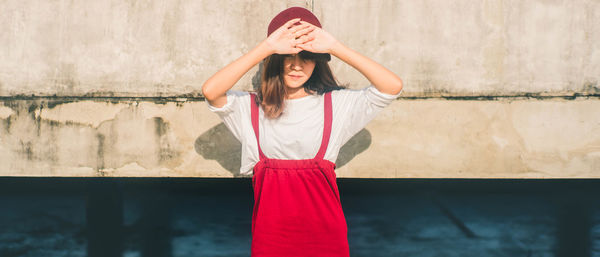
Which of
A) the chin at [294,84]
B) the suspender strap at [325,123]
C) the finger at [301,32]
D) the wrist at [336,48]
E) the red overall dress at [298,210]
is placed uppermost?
the finger at [301,32]

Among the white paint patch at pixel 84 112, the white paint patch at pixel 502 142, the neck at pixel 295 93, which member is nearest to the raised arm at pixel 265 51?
the neck at pixel 295 93

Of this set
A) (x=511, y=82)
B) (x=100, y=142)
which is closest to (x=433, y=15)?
(x=511, y=82)

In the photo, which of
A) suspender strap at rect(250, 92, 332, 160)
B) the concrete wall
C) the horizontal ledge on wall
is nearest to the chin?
suspender strap at rect(250, 92, 332, 160)

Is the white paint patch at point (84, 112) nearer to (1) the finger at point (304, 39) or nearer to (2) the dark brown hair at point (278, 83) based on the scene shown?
(2) the dark brown hair at point (278, 83)

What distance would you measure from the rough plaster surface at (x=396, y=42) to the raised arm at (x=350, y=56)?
1176 millimetres

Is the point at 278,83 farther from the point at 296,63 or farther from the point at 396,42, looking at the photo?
the point at 396,42

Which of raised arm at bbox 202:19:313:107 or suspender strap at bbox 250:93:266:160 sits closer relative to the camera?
raised arm at bbox 202:19:313:107

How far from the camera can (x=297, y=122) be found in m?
1.97

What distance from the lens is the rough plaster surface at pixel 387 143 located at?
9.91 ft

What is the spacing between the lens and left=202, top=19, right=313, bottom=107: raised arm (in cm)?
183

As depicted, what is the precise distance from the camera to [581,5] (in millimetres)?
3061

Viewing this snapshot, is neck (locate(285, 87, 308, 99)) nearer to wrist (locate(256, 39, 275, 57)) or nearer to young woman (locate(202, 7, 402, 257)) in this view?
young woman (locate(202, 7, 402, 257))

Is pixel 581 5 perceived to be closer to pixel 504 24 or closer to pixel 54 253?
pixel 504 24

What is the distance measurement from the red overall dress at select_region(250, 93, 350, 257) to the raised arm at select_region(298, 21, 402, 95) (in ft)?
0.86
